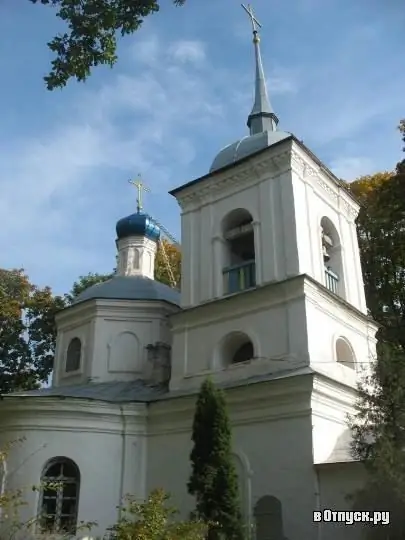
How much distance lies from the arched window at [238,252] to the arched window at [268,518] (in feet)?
17.4

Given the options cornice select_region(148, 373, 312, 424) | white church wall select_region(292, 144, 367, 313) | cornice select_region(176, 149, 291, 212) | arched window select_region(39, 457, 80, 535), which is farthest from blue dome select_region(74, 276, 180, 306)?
arched window select_region(39, 457, 80, 535)

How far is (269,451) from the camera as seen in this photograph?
12781mm

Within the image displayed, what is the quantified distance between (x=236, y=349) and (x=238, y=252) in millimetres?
3106

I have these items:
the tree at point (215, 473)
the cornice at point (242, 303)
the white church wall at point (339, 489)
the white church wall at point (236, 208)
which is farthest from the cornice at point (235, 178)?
the white church wall at point (339, 489)

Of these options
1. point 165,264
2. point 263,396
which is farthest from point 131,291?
point 165,264

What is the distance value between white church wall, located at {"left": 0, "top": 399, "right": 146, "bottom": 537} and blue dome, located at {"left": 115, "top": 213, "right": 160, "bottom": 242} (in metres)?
9.08

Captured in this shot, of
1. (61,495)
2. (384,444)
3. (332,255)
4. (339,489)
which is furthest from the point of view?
(332,255)

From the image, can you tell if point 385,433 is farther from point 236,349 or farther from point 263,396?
point 236,349

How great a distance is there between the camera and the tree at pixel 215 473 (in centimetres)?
1019

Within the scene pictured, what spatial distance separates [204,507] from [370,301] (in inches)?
526

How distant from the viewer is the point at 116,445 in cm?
1459

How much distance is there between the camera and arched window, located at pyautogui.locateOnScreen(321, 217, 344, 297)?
54.1ft

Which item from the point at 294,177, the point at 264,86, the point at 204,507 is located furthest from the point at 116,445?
the point at 264,86

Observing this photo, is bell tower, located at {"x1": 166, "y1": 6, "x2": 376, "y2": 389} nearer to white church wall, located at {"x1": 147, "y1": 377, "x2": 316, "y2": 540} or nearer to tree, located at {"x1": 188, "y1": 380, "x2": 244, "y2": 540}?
white church wall, located at {"x1": 147, "y1": 377, "x2": 316, "y2": 540}
